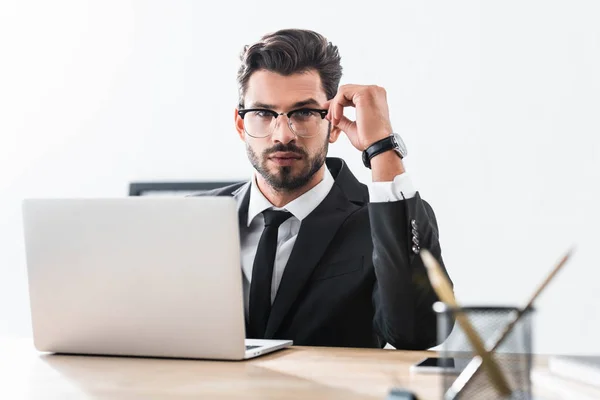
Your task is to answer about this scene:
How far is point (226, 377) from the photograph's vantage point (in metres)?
1.54

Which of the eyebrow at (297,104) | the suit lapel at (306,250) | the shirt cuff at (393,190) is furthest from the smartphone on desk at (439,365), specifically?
the eyebrow at (297,104)

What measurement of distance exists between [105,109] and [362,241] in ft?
7.14

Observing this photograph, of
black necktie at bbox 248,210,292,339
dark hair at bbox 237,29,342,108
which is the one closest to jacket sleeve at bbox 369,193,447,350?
black necktie at bbox 248,210,292,339

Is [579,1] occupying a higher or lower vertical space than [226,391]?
higher

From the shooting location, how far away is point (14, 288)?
14.1 ft

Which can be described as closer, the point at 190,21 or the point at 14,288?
the point at 190,21

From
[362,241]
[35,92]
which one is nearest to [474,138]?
[362,241]

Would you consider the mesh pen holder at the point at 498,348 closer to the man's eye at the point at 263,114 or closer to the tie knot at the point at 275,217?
the tie knot at the point at 275,217

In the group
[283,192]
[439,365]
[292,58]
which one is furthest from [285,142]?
[439,365]

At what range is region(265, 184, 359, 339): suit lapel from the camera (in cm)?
220

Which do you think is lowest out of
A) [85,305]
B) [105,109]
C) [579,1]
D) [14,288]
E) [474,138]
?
[14,288]

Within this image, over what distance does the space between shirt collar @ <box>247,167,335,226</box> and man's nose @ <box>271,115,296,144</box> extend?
158mm

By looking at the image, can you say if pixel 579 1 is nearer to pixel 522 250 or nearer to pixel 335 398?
pixel 522 250

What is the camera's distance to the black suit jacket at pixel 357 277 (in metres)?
2.01
